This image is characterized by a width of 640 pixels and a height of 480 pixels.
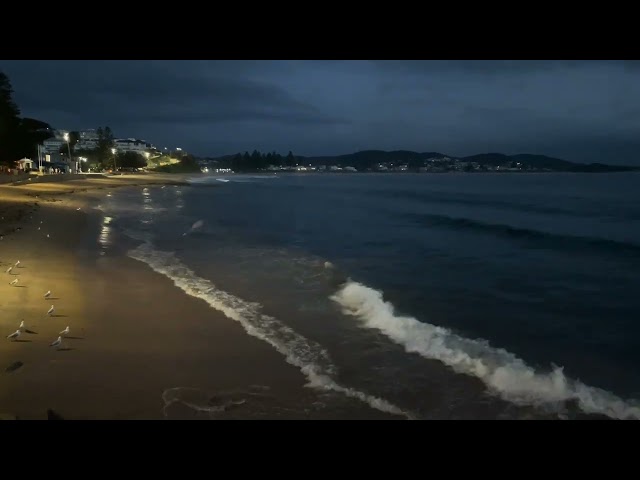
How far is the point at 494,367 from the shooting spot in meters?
7.23

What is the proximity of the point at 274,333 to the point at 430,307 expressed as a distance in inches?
171

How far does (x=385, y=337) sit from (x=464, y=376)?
185 centimetres

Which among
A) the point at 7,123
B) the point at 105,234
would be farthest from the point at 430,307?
the point at 7,123

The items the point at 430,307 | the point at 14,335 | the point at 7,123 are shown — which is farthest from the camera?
the point at 7,123

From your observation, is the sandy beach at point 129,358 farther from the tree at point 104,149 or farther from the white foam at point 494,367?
the tree at point 104,149

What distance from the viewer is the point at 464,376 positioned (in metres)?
6.77

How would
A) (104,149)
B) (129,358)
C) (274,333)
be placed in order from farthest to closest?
(104,149) → (274,333) → (129,358)

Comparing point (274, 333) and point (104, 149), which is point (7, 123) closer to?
point (274, 333)

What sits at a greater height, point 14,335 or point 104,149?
point 104,149

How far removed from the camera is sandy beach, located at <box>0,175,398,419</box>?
5379 millimetres

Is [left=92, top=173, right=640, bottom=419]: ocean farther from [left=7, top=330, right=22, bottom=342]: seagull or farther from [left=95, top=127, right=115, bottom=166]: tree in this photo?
[left=95, top=127, right=115, bottom=166]: tree

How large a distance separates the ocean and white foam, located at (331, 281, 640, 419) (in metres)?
0.03
